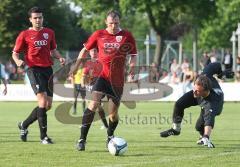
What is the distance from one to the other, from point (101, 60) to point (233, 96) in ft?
61.7

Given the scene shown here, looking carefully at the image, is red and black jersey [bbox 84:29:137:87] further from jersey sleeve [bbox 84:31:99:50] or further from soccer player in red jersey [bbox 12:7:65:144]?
soccer player in red jersey [bbox 12:7:65:144]

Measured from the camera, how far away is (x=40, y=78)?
13.3m

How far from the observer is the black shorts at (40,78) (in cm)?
1326

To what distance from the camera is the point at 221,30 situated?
75312mm

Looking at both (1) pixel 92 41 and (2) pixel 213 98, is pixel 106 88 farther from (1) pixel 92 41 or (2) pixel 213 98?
(2) pixel 213 98

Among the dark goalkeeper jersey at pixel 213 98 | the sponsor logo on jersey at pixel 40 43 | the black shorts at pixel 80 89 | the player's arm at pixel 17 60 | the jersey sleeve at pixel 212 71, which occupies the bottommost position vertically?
the black shorts at pixel 80 89

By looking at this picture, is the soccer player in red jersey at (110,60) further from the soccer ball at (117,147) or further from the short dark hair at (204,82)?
the short dark hair at (204,82)

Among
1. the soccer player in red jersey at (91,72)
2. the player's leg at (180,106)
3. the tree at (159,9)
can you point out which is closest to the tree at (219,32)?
the tree at (159,9)

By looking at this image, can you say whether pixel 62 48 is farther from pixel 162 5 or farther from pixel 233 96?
pixel 233 96

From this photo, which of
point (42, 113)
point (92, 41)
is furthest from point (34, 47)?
point (92, 41)

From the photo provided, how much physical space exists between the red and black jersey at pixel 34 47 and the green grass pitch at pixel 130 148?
151 centimetres

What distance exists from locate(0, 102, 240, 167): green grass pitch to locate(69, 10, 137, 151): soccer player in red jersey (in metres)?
0.62

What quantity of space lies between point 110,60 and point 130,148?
1.57m

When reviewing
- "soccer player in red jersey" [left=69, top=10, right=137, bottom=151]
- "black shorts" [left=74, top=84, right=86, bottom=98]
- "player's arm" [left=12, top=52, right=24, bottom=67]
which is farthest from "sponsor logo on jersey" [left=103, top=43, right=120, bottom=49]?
"black shorts" [left=74, top=84, right=86, bottom=98]
